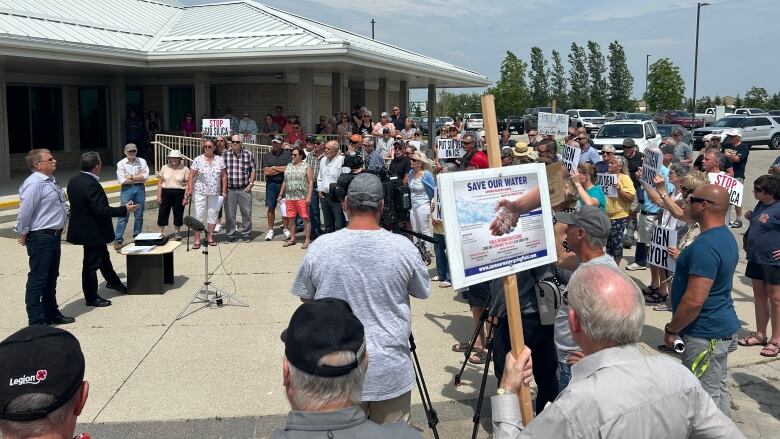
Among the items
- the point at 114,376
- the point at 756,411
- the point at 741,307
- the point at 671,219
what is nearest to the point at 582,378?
the point at 756,411

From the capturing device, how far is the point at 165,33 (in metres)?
19.4

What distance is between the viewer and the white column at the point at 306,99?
17719mm

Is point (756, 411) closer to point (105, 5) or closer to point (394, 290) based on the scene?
point (394, 290)

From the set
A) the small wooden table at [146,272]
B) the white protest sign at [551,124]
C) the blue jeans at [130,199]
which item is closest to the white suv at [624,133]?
the white protest sign at [551,124]

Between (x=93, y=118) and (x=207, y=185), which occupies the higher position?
(x=93, y=118)

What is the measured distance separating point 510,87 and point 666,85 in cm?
1108

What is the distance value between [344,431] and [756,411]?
4.70 metres

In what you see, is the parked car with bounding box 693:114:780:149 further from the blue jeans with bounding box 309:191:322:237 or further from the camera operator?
the camera operator

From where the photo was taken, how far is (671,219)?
24.5 ft

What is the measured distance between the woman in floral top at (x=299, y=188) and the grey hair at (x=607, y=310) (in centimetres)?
919

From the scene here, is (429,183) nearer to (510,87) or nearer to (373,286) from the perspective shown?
(373,286)

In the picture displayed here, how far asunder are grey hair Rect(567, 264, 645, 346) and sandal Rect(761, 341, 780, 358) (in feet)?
16.2

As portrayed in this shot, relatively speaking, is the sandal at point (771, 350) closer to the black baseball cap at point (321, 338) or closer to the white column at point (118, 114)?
the black baseball cap at point (321, 338)

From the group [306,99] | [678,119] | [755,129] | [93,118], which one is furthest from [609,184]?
[678,119]
